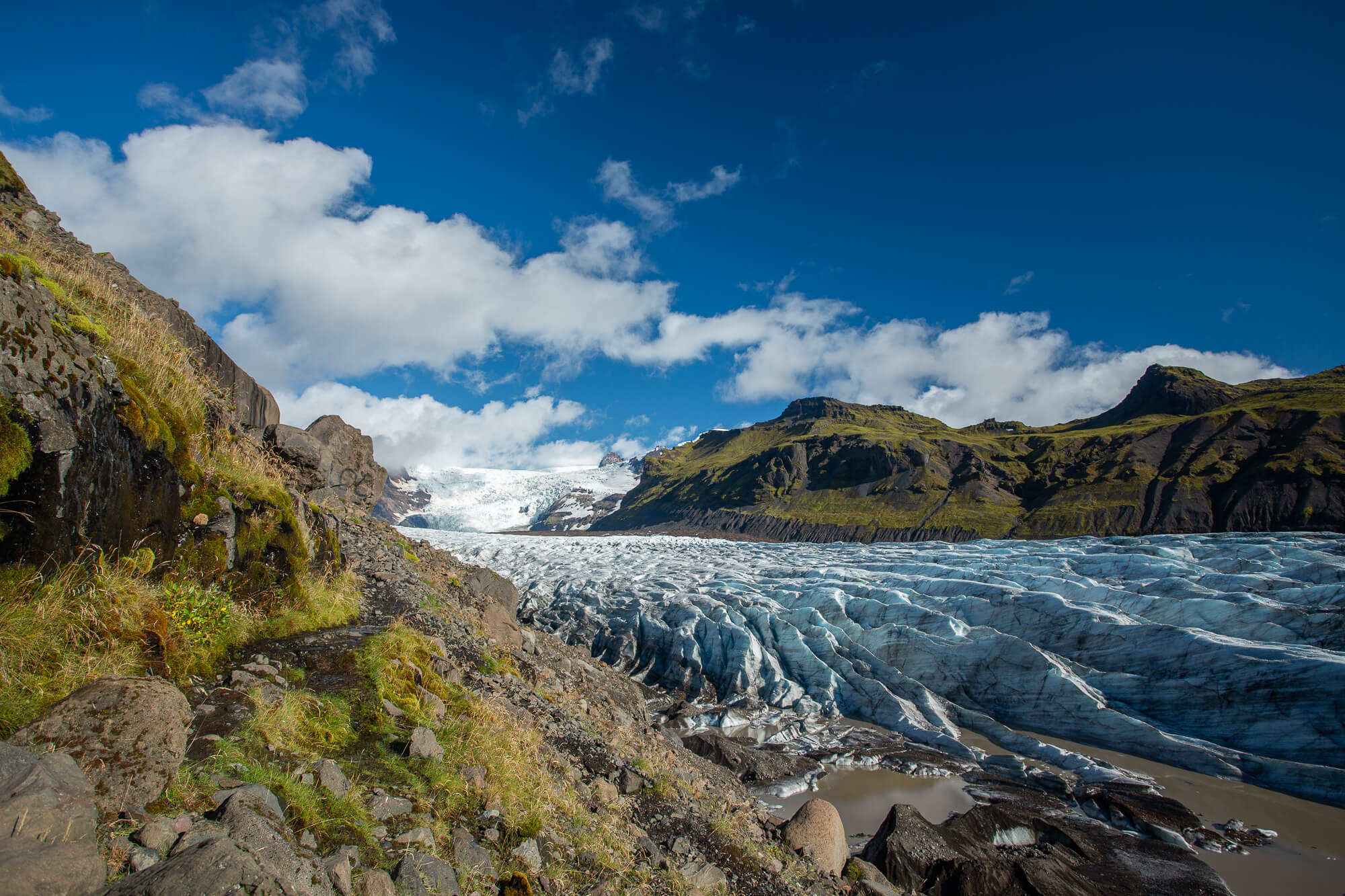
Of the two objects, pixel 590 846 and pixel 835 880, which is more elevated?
pixel 590 846

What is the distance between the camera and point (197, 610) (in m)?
5.02

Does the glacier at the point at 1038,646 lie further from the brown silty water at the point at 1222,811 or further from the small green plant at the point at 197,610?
the small green plant at the point at 197,610

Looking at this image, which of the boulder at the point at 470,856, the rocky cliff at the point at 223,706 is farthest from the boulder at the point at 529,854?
the boulder at the point at 470,856

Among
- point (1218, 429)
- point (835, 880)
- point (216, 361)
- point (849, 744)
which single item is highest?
point (1218, 429)

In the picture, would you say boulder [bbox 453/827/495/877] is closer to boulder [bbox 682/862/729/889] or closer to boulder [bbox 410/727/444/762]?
boulder [bbox 410/727/444/762]

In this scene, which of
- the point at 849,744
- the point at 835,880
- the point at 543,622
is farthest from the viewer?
the point at 543,622

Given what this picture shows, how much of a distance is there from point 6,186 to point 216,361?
4.61 metres

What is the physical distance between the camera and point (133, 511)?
5.16 meters

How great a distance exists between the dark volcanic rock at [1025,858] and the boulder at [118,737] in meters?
11.1

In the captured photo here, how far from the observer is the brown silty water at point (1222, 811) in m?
11.8

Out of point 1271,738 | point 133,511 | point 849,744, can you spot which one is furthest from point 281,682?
point 1271,738

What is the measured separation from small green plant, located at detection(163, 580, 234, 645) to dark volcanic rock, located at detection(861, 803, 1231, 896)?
11050 millimetres

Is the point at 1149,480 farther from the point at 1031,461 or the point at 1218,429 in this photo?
the point at 1031,461

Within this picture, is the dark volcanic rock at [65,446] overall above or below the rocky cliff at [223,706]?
above
